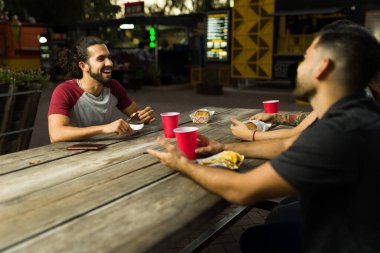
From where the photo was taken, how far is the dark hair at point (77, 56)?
293 cm

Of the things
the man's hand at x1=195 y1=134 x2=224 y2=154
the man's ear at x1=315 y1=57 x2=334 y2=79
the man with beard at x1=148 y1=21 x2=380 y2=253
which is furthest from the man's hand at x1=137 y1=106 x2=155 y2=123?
the man's ear at x1=315 y1=57 x2=334 y2=79

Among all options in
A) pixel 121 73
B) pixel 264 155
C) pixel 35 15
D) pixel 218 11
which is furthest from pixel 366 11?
pixel 35 15

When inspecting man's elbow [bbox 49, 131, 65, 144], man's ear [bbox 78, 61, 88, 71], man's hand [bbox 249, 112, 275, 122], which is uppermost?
man's ear [bbox 78, 61, 88, 71]

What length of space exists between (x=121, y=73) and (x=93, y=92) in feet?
37.8

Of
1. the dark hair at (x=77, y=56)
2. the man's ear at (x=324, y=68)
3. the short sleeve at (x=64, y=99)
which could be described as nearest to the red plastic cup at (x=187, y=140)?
the man's ear at (x=324, y=68)

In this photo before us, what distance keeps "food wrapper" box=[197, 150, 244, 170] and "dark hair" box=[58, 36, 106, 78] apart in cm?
161

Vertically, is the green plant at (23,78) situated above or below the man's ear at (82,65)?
below

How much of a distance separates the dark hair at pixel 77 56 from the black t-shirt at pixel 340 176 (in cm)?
213

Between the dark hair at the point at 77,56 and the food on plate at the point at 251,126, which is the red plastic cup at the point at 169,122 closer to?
the food on plate at the point at 251,126

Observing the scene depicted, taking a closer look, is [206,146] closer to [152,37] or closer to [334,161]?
[334,161]

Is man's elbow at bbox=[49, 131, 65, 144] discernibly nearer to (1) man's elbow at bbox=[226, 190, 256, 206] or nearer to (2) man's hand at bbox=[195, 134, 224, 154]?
(2) man's hand at bbox=[195, 134, 224, 154]

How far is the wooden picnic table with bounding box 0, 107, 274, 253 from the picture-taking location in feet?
3.56

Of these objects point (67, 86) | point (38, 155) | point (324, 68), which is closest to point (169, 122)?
point (38, 155)

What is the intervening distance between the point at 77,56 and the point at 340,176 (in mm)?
2350
